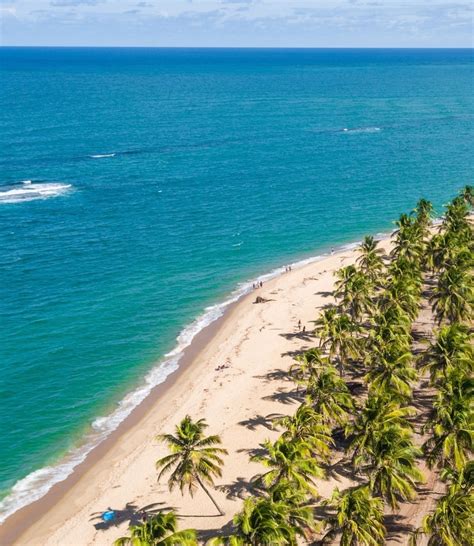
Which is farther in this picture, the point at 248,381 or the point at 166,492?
Result: the point at 248,381

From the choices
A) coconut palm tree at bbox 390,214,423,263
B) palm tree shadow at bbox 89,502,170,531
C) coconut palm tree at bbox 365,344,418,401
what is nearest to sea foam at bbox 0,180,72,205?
coconut palm tree at bbox 390,214,423,263

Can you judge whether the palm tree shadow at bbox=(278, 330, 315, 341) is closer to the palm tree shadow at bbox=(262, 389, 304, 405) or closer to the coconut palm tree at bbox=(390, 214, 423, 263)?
the palm tree shadow at bbox=(262, 389, 304, 405)

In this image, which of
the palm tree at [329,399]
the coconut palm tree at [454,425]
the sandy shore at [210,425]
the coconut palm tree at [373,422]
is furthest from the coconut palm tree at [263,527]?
the palm tree at [329,399]

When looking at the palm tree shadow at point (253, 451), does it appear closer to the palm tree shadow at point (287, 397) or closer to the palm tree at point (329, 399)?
the palm tree at point (329, 399)

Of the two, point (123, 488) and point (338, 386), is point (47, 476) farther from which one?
point (338, 386)

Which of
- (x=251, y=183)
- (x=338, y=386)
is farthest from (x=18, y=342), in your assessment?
(x=251, y=183)

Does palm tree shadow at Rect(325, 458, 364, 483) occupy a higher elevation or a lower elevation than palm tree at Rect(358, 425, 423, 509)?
lower
